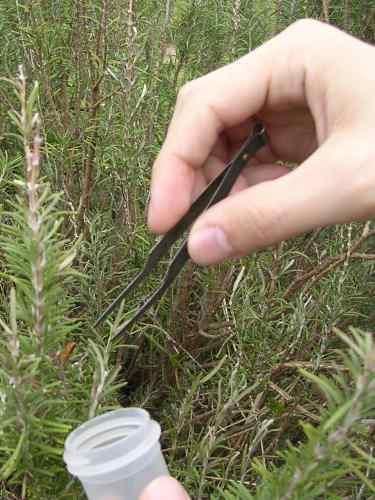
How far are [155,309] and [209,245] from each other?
1.46ft

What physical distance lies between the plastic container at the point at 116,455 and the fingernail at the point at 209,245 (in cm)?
29

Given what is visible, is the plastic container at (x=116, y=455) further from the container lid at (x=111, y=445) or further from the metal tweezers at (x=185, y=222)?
the metal tweezers at (x=185, y=222)

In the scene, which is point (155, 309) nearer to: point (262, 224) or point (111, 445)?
point (262, 224)

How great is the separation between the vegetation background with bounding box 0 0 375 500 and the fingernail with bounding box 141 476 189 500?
0.25 ft

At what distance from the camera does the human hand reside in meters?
0.85

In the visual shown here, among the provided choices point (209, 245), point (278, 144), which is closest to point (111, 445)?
point (209, 245)

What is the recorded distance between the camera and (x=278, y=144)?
1298mm

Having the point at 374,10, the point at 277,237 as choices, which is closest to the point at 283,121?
the point at 277,237

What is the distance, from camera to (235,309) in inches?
51.5

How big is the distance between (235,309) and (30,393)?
667 mm

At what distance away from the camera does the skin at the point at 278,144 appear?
0.85 m

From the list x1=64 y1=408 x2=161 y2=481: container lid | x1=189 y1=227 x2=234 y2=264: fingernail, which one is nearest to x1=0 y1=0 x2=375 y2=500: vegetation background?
x1=64 y1=408 x2=161 y2=481: container lid

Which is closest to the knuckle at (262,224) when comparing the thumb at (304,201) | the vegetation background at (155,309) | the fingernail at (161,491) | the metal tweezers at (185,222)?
the thumb at (304,201)

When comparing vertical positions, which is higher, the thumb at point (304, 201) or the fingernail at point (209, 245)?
the thumb at point (304, 201)
